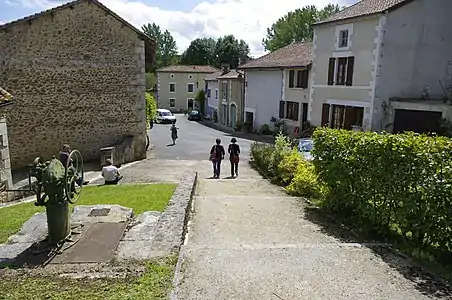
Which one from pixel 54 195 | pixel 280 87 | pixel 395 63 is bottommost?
pixel 54 195

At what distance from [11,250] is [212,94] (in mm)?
44630

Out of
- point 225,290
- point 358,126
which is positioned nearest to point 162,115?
point 358,126

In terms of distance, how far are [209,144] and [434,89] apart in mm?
14399

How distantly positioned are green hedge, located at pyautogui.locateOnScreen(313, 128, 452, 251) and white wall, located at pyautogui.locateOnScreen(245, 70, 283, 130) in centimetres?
2377

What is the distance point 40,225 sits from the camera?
21.5 feet

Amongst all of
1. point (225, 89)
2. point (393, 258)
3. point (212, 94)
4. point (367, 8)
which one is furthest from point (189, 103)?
point (393, 258)

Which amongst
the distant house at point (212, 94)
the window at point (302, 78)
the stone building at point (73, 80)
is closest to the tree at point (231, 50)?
the distant house at point (212, 94)

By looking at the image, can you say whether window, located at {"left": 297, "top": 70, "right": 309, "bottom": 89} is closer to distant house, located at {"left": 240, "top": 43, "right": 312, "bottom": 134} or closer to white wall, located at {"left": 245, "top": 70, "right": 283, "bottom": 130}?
distant house, located at {"left": 240, "top": 43, "right": 312, "bottom": 134}

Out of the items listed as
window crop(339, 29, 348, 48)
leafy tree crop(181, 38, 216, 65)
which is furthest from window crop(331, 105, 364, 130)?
leafy tree crop(181, 38, 216, 65)

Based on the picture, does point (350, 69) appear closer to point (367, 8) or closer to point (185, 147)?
point (367, 8)

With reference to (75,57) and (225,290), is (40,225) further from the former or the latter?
(75,57)

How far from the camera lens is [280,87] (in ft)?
101

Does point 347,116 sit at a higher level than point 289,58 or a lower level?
lower

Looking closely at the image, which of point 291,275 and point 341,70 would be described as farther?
point 341,70
